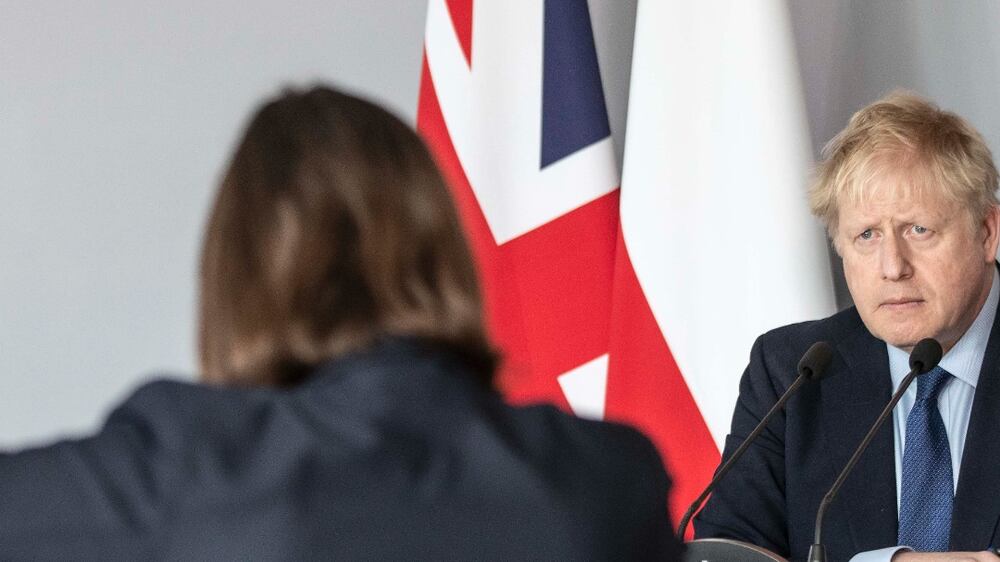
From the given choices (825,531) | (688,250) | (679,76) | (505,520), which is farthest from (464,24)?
(505,520)

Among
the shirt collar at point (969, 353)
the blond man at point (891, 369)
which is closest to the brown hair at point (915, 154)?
the blond man at point (891, 369)

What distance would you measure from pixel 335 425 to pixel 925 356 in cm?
149

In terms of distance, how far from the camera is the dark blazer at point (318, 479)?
109 cm

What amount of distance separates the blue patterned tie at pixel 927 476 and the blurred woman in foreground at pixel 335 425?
1330mm

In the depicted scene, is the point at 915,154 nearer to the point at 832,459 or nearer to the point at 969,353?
the point at 969,353

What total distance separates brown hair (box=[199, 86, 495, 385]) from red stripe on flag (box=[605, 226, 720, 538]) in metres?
1.97

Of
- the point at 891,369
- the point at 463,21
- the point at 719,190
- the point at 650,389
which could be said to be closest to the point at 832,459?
the point at 891,369

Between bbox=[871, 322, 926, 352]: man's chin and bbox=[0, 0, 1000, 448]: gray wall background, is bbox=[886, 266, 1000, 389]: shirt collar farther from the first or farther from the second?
bbox=[0, 0, 1000, 448]: gray wall background

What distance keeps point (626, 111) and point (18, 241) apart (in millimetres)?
1501

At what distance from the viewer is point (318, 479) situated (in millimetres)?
1097

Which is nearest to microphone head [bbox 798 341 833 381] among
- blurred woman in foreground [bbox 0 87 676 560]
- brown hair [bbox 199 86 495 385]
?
blurred woman in foreground [bbox 0 87 676 560]

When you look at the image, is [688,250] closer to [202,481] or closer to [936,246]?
[936,246]

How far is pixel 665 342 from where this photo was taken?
316 centimetres

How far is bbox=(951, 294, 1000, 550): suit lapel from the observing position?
238 centimetres
